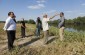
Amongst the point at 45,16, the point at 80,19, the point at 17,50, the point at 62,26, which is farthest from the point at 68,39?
the point at 80,19

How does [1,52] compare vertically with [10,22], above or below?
below

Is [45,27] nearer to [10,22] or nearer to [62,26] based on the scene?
[62,26]

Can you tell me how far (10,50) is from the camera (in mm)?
12461

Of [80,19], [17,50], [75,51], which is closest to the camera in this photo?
[75,51]

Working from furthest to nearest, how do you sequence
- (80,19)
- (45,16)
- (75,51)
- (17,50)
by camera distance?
(80,19) < (45,16) < (17,50) < (75,51)

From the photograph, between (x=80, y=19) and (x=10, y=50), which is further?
(x=80, y=19)

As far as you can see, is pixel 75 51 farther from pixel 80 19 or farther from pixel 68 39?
pixel 80 19

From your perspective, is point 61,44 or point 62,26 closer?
point 61,44

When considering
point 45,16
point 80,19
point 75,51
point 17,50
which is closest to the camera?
point 75,51

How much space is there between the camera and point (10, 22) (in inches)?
483

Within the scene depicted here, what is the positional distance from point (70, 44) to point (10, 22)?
3626mm

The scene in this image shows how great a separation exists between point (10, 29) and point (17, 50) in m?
1.23

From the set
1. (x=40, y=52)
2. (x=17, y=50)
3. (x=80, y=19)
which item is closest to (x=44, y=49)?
(x=40, y=52)

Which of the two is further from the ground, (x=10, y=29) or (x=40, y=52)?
(x=10, y=29)
